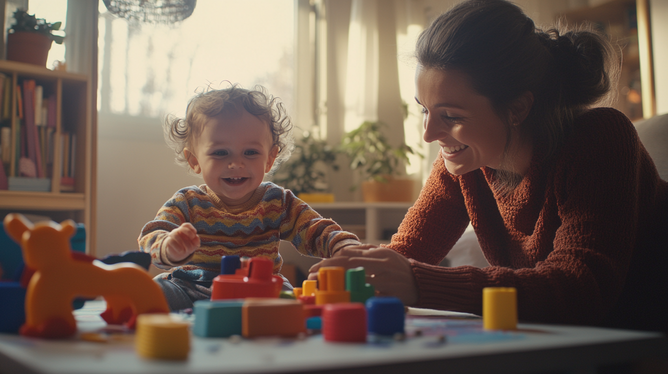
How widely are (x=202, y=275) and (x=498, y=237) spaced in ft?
2.02

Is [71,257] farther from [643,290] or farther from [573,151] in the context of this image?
[643,290]

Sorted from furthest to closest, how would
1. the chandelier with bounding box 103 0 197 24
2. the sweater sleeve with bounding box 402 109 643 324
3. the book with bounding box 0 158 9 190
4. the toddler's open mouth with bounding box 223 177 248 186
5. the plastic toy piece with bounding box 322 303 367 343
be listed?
the book with bounding box 0 158 9 190
the chandelier with bounding box 103 0 197 24
the toddler's open mouth with bounding box 223 177 248 186
the sweater sleeve with bounding box 402 109 643 324
the plastic toy piece with bounding box 322 303 367 343

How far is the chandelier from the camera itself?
2.06 m

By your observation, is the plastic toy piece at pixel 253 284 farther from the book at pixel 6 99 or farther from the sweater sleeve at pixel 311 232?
the book at pixel 6 99

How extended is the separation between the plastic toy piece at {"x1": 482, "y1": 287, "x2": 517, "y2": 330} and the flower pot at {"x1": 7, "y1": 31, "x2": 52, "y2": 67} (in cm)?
238

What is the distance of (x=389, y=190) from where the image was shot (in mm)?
3203

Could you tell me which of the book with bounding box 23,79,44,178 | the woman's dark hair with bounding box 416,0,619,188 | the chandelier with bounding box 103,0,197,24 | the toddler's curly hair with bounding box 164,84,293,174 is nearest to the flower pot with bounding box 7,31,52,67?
the book with bounding box 23,79,44,178

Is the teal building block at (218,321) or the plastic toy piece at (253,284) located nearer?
the teal building block at (218,321)

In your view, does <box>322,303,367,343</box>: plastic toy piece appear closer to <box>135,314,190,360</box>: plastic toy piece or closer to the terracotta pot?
<box>135,314,190,360</box>: plastic toy piece

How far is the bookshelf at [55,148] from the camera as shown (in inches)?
88.1

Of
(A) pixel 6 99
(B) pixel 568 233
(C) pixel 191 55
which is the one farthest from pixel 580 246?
(C) pixel 191 55

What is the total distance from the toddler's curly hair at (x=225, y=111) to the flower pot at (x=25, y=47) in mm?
1363

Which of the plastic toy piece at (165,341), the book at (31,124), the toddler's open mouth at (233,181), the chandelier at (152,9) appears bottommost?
the plastic toy piece at (165,341)

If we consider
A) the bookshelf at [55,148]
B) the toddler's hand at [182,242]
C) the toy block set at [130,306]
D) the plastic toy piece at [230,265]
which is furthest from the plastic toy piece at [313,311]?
the bookshelf at [55,148]
